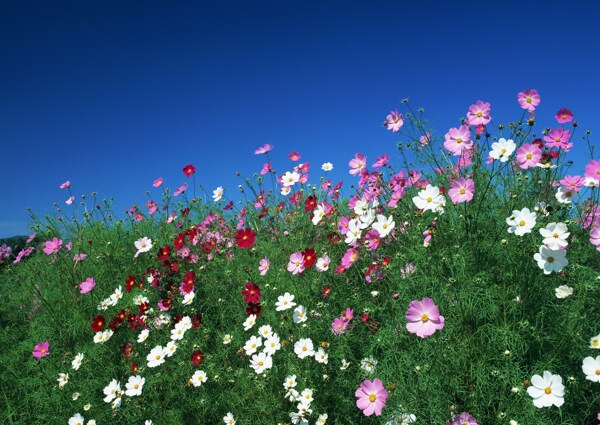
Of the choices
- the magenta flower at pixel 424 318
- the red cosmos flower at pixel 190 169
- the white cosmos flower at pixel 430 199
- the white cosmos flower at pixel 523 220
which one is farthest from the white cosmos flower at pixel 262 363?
the red cosmos flower at pixel 190 169

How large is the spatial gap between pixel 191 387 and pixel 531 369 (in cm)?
165

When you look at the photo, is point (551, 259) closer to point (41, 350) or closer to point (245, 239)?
point (245, 239)

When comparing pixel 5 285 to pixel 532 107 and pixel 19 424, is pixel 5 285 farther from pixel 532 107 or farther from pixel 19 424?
pixel 532 107

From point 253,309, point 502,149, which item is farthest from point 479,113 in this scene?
point 253,309

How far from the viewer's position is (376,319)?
2.62 m

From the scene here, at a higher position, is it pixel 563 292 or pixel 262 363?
pixel 563 292

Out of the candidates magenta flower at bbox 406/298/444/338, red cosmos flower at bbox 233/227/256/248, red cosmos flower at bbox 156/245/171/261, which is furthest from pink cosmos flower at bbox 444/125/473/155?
red cosmos flower at bbox 156/245/171/261

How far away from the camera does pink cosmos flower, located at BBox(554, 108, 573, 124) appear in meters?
2.65

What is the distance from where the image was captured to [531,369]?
210 cm

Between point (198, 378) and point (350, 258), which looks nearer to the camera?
point (198, 378)

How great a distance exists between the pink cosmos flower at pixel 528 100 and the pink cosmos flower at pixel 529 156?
27 cm

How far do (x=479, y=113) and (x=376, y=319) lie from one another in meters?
1.16

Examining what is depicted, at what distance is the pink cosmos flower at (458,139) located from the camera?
2459mm

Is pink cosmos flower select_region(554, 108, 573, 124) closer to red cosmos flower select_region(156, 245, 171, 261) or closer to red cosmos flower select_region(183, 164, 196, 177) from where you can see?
red cosmos flower select_region(156, 245, 171, 261)
